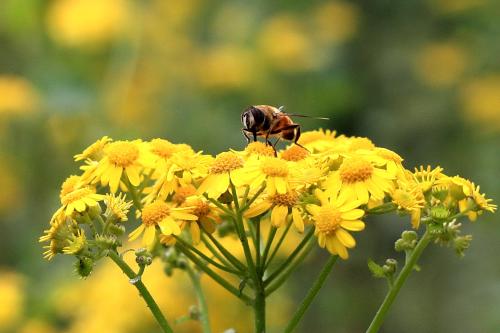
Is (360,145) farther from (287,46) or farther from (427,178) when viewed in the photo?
(287,46)

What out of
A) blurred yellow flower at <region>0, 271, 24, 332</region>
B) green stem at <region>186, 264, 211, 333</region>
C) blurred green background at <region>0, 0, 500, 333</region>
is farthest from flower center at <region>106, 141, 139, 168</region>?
blurred green background at <region>0, 0, 500, 333</region>

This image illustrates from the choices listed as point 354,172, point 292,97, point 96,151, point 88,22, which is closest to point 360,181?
point 354,172

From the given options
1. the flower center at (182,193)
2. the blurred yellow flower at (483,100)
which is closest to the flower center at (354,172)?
the flower center at (182,193)

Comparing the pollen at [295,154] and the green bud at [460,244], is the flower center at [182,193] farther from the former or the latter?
the green bud at [460,244]

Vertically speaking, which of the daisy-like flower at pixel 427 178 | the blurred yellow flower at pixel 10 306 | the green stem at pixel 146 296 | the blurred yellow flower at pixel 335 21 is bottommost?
the blurred yellow flower at pixel 10 306

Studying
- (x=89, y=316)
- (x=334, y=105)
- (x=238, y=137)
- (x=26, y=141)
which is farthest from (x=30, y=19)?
(x=89, y=316)

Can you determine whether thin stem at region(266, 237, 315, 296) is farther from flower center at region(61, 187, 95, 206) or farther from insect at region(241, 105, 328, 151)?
insect at region(241, 105, 328, 151)
